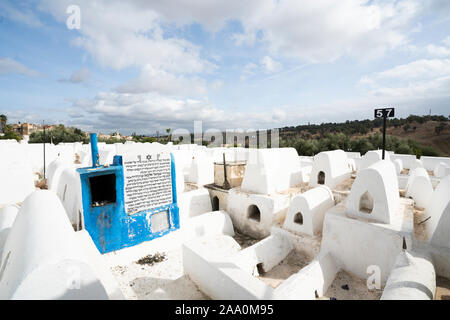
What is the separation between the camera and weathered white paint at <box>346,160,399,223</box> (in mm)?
6453

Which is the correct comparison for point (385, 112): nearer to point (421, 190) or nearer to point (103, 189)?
point (421, 190)

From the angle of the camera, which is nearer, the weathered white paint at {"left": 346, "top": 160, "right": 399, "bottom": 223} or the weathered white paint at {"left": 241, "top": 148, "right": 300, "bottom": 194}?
the weathered white paint at {"left": 346, "top": 160, "right": 399, "bottom": 223}

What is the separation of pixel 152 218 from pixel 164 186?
1027mm

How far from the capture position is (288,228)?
8.44 meters

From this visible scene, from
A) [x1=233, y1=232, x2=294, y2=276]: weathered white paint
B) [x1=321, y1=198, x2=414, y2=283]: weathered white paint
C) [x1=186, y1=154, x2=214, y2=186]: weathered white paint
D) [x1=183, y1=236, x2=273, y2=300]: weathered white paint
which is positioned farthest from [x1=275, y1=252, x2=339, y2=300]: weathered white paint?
[x1=186, y1=154, x2=214, y2=186]: weathered white paint

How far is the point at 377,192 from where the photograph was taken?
652 centimetres

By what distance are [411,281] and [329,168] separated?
7.29 m

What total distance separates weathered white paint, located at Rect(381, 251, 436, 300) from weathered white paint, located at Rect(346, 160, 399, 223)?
156 cm

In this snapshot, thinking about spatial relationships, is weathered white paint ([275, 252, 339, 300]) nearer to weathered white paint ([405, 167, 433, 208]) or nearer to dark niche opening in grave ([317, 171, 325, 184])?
weathered white paint ([405, 167, 433, 208])

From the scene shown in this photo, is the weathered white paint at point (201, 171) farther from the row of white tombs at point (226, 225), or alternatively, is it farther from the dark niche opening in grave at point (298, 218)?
the dark niche opening in grave at point (298, 218)

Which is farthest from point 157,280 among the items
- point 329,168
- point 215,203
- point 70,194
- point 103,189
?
point 329,168
